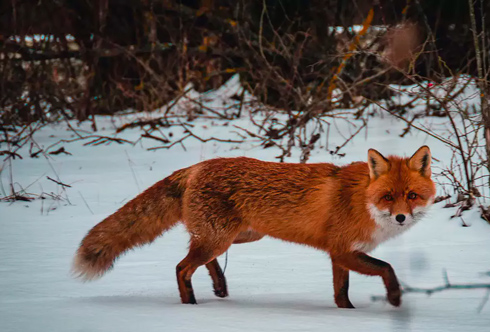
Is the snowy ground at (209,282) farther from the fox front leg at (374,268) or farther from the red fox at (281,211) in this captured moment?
the red fox at (281,211)

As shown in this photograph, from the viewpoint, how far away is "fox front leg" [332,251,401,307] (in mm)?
3516

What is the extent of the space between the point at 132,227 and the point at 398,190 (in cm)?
177

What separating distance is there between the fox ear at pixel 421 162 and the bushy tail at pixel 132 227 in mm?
1516

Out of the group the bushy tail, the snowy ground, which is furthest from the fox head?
the bushy tail

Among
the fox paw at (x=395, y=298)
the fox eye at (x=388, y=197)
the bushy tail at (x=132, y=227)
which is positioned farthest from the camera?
the bushy tail at (x=132, y=227)

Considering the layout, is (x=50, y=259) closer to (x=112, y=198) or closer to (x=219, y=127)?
(x=112, y=198)

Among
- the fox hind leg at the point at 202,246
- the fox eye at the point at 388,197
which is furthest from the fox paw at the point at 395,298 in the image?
the fox hind leg at the point at 202,246

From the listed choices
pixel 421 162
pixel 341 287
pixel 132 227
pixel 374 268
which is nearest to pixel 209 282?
pixel 132 227

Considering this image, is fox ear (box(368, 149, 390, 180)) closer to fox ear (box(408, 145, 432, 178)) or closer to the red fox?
the red fox

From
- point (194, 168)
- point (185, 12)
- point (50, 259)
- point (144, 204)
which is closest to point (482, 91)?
point (194, 168)

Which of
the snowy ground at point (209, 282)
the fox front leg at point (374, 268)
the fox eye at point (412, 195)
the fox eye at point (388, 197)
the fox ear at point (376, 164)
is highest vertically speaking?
the fox ear at point (376, 164)

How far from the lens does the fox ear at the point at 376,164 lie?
12.1 feet

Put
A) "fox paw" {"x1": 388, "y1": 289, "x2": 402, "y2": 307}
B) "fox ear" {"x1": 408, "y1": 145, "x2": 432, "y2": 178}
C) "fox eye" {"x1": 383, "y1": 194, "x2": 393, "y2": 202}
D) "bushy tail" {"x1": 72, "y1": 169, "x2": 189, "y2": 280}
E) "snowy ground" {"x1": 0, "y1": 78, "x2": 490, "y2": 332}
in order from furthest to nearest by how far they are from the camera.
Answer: "bushy tail" {"x1": 72, "y1": 169, "x2": 189, "y2": 280}
"fox ear" {"x1": 408, "y1": 145, "x2": 432, "y2": 178}
"fox eye" {"x1": 383, "y1": 194, "x2": 393, "y2": 202}
"fox paw" {"x1": 388, "y1": 289, "x2": 402, "y2": 307}
"snowy ground" {"x1": 0, "y1": 78, "x2": 490, "y2": 332}

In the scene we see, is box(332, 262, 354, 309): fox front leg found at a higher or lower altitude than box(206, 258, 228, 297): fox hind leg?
higher
